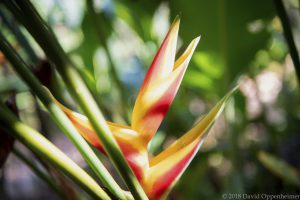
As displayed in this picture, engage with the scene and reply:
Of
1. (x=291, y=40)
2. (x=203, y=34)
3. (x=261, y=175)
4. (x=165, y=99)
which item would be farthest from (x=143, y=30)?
(x=165, y=99)

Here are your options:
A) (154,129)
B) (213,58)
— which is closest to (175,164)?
(154,129)

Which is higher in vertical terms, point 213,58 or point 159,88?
point 159,88

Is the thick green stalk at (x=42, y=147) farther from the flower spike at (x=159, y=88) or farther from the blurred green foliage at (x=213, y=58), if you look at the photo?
the blurred green foliage at (x=213, y=58)

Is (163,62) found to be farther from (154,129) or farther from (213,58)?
(213,58)

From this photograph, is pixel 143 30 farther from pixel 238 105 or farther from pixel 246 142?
pixel 246 142

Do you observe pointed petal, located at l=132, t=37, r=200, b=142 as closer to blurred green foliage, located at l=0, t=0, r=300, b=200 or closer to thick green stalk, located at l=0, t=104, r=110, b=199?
thick green stalk, located at l=0, t=104, r=110, b=199

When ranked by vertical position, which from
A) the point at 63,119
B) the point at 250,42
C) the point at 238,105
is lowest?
the point at 238,105

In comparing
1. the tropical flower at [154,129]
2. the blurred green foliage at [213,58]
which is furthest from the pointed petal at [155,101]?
the blurred green foliage at [213,58]
